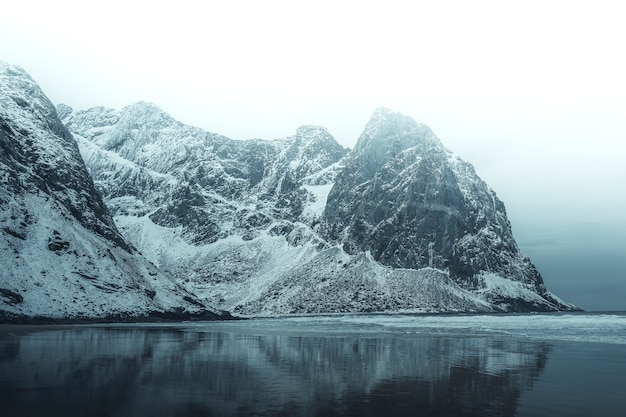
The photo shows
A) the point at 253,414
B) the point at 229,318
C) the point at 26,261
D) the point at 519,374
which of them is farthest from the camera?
the point at 229,318

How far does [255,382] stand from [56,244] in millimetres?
105963

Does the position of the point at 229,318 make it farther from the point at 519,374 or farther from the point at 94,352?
the point at 519,374

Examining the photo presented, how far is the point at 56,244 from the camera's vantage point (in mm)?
115000

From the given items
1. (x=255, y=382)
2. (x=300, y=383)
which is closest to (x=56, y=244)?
(x=255, y=382)

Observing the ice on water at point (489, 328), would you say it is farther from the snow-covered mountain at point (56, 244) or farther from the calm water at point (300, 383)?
the calm water at point (300, 383)

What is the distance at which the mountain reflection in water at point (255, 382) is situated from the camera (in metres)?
18.7

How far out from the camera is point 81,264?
116m

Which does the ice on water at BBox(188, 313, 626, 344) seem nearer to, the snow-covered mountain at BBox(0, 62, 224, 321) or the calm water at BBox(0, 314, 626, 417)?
the snow-covered mountain at BBox(0, 62, 224, 321)

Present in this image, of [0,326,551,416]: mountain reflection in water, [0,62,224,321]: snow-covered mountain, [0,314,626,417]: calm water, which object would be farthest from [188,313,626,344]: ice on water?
[0,326,551,416]: mountain reflection in water

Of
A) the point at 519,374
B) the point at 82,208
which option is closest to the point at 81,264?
the point at 82,208

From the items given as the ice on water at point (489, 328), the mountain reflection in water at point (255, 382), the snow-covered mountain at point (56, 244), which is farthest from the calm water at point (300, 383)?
the snow-covered mountain at point (56, 244)

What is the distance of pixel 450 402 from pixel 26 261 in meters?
107

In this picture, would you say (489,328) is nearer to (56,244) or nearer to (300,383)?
(300,383)

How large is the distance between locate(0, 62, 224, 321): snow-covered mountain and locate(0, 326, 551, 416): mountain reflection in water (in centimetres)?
6695
